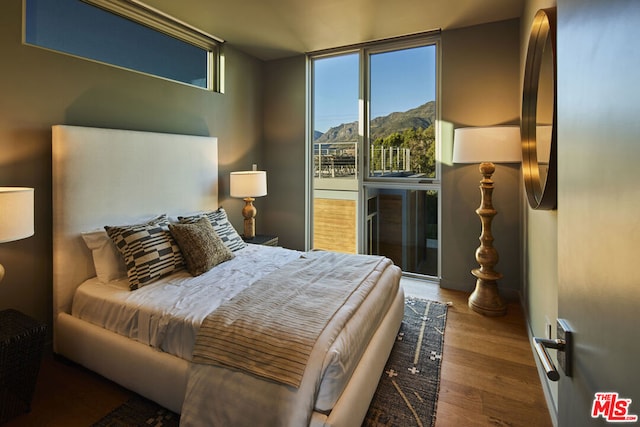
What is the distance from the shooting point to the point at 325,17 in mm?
3270

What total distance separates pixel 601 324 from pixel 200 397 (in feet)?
5.29

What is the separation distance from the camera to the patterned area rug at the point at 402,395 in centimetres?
179

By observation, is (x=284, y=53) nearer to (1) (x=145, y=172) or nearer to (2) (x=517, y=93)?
(1) (x=145, y=172)

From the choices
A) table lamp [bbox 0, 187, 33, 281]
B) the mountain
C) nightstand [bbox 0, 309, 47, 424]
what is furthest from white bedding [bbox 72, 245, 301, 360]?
the mountain

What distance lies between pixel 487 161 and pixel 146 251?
2.87 metres

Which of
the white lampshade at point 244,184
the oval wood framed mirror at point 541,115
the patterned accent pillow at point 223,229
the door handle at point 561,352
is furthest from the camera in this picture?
the white lampshade at point 244,184

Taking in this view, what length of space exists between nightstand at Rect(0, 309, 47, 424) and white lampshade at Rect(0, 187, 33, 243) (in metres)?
0.50

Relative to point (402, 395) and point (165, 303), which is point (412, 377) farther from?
point (165, 303)

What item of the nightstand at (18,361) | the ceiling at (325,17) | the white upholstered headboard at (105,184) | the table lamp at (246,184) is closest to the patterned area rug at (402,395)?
the nightstand at (18,361)

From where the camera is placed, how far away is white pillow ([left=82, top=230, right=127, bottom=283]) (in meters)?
2.41

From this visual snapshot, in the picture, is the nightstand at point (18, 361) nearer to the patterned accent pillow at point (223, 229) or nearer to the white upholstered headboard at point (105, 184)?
the white upholstered headboard at point (105, 184)

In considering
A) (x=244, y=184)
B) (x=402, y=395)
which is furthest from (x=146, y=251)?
(x=402, y=395)

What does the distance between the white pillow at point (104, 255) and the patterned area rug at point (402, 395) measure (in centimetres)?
91

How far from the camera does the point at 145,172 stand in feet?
9.46
